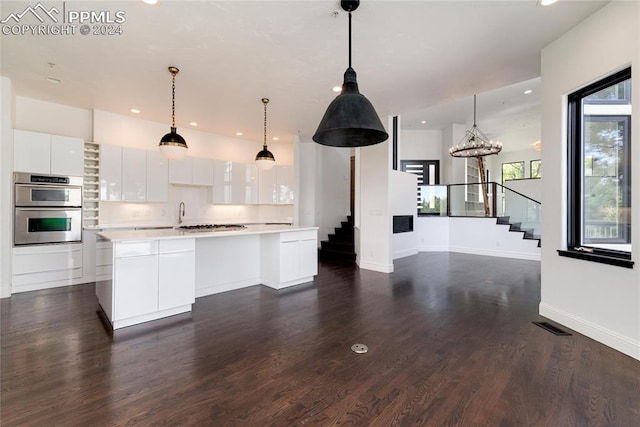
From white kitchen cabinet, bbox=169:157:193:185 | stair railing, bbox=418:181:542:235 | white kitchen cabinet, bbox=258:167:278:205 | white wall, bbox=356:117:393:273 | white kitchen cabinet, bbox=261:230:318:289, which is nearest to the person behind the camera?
white kitchen cabinet, bbox=261:230:318:289

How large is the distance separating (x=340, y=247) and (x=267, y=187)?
248cm

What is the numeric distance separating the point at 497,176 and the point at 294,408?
1408 centimetres

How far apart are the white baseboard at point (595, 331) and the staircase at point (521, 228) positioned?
179 inches

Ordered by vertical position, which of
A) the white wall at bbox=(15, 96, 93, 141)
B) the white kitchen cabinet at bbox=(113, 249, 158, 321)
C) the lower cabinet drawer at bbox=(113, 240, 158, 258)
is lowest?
the white kitchen cabinet at bbox=(113, 249, 158, 321)

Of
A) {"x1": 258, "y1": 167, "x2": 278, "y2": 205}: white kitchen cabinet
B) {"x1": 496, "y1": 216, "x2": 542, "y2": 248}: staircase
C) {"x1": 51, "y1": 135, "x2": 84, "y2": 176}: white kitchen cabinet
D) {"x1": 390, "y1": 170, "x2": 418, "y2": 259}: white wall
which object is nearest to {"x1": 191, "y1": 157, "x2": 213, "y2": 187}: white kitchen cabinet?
{"x1": 258, "y1": 167, "x2": 278, "y2": 205}: white kitchen cabinet

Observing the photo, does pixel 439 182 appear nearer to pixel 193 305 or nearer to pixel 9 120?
pixel 193 305

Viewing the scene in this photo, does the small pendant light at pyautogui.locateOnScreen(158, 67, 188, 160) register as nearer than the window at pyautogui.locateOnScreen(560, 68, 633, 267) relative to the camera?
No

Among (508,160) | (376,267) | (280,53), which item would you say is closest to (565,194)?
(376,267)

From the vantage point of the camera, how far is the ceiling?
256cm

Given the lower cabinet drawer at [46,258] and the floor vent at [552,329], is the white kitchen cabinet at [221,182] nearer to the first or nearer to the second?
the lower cabinet drawer at [46,258]

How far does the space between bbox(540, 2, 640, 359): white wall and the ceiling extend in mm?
240

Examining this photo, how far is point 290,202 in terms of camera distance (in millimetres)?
7582

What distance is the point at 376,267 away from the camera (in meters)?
5.79

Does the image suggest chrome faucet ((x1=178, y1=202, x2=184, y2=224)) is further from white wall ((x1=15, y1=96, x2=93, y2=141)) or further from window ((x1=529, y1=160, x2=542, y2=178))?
window ((x1=529, y1=160, x2=542, y2=178))
